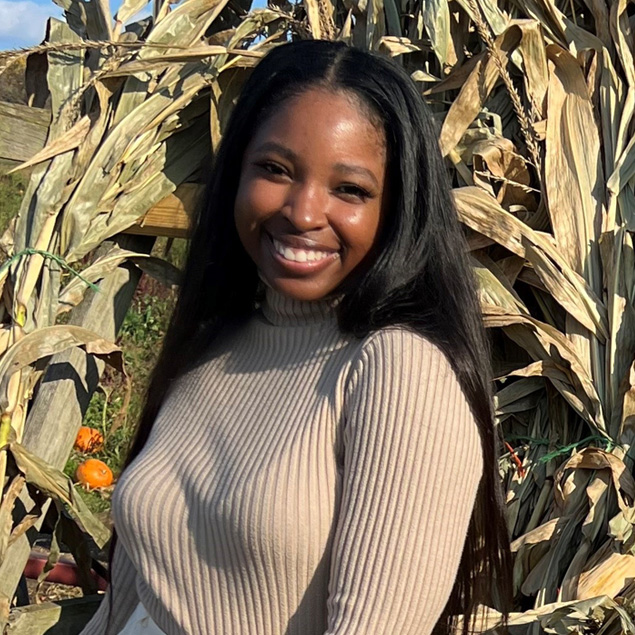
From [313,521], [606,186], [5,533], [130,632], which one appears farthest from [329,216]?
[5,533]

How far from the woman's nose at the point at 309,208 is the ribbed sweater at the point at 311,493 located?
157mm

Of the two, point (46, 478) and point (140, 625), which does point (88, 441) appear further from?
point (140, 625)

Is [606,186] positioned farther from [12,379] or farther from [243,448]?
[12,379]

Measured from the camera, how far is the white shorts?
62.1 inches

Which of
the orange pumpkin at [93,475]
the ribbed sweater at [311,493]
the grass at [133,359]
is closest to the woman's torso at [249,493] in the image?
the ribbed sweater at [311,493]

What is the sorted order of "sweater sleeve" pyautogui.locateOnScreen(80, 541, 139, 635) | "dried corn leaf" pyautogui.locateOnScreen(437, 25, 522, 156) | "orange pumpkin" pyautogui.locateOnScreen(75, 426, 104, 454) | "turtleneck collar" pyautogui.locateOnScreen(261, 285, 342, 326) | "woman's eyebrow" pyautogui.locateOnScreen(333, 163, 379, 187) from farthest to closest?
"orange pumpkin" pyautogui.locateOnScreen(75, 426, 104, 454) → "dried corn leaf" pyautogui.locateOnScreen(437, 25, 522, 156) → "sweater sleeve" pyautogui.locateOnScreen(80, 541, 139, 635) → "turtleneck collar" pyautogui.locateOnScreen(261, 285, 342, 326) → "woman's eyebrow" pyautogui.locateOnScreen(333, 163, 379, 187)

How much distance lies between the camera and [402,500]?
50.2 inches

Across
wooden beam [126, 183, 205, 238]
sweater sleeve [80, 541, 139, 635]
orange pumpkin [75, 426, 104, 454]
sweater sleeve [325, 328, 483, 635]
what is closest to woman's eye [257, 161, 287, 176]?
sweater sleeve [325, 328, 483, 635]

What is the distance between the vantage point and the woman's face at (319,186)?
1435mm

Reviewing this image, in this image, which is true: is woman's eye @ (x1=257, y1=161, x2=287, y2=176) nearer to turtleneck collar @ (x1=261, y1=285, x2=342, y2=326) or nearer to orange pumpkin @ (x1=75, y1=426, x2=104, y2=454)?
turtleneck collar @ (x1=261, y1=285, x2=342, y2=326)

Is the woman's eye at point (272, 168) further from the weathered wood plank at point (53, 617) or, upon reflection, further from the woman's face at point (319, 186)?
the weathered wood plank at point (53, 617)

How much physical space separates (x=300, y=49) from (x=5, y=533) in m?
1.14

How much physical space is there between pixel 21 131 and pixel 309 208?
105cm

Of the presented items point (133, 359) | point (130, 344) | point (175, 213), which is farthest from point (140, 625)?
point (130, 344)
